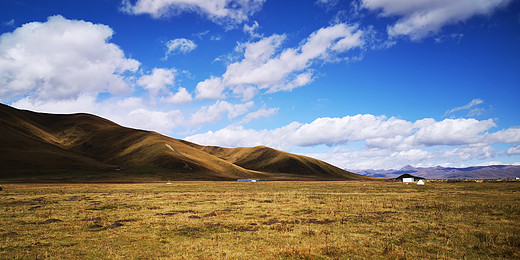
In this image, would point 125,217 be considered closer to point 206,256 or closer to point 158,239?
point 158,239

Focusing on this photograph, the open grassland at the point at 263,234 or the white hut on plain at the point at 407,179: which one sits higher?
the open grassland at the point at 263,234

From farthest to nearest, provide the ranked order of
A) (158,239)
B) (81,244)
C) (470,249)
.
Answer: (158,239), (81,244), (470,249)

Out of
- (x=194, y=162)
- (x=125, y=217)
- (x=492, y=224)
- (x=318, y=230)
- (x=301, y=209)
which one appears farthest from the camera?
(x=194, y=162)

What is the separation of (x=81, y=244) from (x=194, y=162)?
175 m

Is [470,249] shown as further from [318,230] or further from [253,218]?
[253,218]

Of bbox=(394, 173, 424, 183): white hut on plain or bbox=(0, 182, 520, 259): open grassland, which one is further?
bbox=(394, 173, 424, 183): white hut on plain

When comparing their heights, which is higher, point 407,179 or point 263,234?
point 263,234

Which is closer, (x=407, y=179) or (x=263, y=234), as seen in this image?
(x=263, y=234)

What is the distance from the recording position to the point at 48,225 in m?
22.1

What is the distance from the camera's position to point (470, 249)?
15.2 m

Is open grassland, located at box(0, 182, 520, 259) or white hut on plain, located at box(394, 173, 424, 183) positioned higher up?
open grassland, located at box(0, 182, 520, 259)

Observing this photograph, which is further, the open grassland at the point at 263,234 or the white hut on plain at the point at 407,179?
the white hut on plain at the point at 407,179

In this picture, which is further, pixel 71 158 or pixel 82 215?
pixel 71 158

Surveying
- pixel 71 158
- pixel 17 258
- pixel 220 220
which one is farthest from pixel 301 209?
pixel 71 158
